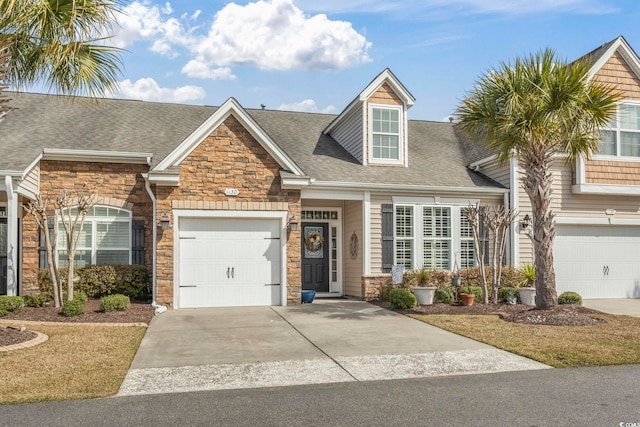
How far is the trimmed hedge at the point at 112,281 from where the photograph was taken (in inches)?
531

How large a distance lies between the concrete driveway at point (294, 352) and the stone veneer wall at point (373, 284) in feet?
Result: 8.77

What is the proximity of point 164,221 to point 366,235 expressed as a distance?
203 inches

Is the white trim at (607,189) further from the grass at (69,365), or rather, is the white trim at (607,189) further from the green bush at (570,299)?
the grass at (69,365)

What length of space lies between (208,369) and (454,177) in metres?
10.6

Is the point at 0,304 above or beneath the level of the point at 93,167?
beneath

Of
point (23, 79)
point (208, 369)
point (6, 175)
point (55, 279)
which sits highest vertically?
point (23, 79)

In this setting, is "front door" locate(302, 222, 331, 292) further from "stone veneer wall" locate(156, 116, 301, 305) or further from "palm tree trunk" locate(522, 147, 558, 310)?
"palm tree trunk" locate(522, 147, 558, 310)

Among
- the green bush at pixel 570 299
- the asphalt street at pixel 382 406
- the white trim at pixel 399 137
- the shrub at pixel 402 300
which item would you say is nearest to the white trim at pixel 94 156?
the white trim at pixel 399 137

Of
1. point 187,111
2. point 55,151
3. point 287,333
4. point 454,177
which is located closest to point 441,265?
point 454,177

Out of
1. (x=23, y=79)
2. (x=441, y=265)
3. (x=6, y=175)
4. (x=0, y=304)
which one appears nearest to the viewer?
(x=23, y=79)

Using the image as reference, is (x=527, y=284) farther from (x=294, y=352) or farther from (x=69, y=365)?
(x=69, y=365)

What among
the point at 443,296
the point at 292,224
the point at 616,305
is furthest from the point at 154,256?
the point at 616,305

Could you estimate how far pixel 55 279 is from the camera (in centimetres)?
1189

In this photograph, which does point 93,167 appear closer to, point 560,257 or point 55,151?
point 55,151
